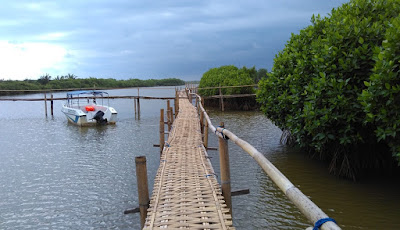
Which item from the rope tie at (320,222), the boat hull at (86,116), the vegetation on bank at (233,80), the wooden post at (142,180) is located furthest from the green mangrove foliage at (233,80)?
the rope tie at (320,222)

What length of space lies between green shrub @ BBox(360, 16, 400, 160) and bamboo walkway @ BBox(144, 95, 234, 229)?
287 centimetres

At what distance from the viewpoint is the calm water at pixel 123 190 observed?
569 cm

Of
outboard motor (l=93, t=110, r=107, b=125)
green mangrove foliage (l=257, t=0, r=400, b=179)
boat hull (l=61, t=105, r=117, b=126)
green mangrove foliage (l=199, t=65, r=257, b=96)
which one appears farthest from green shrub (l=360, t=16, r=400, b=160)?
green mangrove foliage (l=199, t=65, r=257, b=96)

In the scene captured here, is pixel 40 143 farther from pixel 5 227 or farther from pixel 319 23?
pixel 319 23

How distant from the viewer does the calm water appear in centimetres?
569

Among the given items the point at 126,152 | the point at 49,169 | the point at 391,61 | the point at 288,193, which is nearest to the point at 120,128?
the point at 126,152

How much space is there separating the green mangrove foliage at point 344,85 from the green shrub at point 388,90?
0.05 metres

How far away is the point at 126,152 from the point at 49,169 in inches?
100

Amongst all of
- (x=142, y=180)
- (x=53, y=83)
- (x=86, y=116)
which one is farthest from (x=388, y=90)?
(x=53, y=83)

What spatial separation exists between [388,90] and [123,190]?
5633 millimetres

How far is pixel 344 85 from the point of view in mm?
6086

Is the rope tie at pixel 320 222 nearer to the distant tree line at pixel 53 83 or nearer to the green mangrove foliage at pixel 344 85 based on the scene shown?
the green mangrove foliage at pixel 344 85

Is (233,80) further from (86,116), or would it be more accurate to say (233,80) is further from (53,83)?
(53,83)

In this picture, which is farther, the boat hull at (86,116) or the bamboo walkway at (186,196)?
the boat hull at (86,116)
